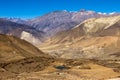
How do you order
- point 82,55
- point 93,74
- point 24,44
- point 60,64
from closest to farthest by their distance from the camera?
point 93,74 → point 60,64 → point 24,44 → point 82,55

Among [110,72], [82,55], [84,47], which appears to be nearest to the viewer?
[110,72]

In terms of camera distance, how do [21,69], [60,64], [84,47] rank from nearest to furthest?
[21,69]
[60,64]
[84,47]

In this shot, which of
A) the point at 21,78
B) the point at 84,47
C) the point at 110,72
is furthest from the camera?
the point at 84,47

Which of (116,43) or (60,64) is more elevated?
(116,43)

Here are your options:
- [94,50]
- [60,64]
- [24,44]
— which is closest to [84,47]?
[94,50]

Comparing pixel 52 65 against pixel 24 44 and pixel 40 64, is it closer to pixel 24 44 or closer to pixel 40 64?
pixel 40 64

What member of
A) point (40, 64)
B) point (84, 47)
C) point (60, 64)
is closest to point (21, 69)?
point (40, 64)

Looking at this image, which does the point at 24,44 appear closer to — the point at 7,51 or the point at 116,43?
the point at 7,51

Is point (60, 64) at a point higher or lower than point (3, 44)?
lower

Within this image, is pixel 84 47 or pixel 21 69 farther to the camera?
pixel 84 47
